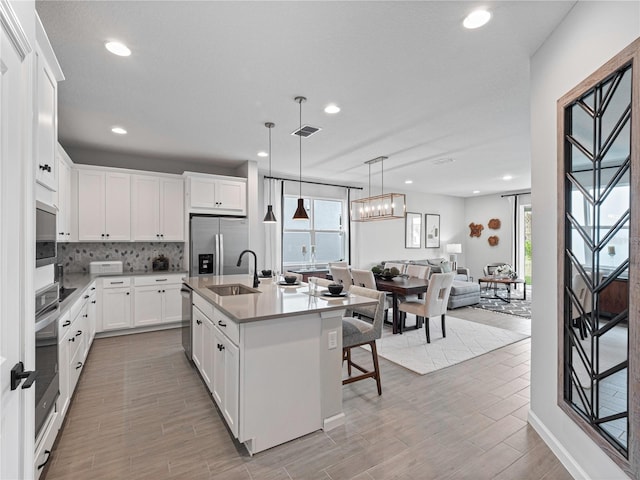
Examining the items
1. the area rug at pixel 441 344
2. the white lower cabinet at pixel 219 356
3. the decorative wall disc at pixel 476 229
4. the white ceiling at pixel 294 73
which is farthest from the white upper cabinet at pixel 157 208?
the decorative wall disc at pixel 476 229

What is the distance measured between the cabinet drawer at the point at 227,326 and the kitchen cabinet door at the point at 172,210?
3.03m

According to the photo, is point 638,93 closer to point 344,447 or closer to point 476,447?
point 476,447

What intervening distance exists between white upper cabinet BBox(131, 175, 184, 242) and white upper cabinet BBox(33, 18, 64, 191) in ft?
9.85

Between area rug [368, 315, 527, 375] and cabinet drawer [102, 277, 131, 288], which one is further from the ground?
cabinet drawer [102, 277, 131, 288]

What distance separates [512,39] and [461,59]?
341mm

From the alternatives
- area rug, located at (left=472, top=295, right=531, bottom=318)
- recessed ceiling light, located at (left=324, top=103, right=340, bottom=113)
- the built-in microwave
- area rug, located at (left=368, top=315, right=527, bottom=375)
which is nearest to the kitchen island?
the built-in microwave

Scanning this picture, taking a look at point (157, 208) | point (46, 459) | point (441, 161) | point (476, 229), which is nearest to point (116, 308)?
point (157, 208)

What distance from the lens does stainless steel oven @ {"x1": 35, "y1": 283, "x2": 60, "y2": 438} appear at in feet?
4.74

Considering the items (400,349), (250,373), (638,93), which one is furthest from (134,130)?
(638,93)

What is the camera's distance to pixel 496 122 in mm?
3736

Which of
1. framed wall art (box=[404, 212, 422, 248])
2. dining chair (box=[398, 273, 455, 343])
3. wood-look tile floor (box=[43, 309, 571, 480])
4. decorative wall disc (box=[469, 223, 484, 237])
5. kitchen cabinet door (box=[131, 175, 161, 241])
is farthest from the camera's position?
decorative wall disc (box=[469, 223, 484, 237])

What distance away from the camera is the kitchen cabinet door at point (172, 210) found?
16.6 ft

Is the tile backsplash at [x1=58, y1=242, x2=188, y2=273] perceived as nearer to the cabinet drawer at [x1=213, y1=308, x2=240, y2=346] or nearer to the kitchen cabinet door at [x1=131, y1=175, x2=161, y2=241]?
the kitchen cabinet door at [x1=131, y1=175, x2=161, y2=241]

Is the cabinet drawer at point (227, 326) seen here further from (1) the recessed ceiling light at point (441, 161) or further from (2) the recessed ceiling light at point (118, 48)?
(1) the recessed ceiling light at point (441, 161)
